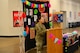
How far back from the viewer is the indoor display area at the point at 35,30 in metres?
7.42

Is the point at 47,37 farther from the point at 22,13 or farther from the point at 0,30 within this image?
the point at 0,30

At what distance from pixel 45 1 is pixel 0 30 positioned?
6.66m

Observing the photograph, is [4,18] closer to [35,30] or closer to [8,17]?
[8,17]

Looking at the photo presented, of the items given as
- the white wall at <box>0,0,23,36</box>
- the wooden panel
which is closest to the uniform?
the wooden panel

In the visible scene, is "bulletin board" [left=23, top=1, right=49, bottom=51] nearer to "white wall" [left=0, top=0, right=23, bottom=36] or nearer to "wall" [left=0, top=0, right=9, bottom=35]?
"white wall" [left=0, top=0, right=23, bottom=36]

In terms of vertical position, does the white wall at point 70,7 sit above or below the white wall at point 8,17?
above

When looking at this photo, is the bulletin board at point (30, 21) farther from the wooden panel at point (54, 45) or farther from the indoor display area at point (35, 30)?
the wooden panel at point (54, 45)

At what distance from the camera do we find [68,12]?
2700 cm

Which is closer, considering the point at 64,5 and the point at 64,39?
the point at 64,39

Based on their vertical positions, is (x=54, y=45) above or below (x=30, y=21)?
below

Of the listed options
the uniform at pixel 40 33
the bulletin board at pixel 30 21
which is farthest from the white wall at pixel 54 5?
the uniform at pixel 40 33

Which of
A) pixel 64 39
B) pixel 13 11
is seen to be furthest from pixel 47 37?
pixel 13 11

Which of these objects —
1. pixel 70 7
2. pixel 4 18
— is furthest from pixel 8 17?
pixel 70 7

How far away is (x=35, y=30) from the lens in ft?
32.0
